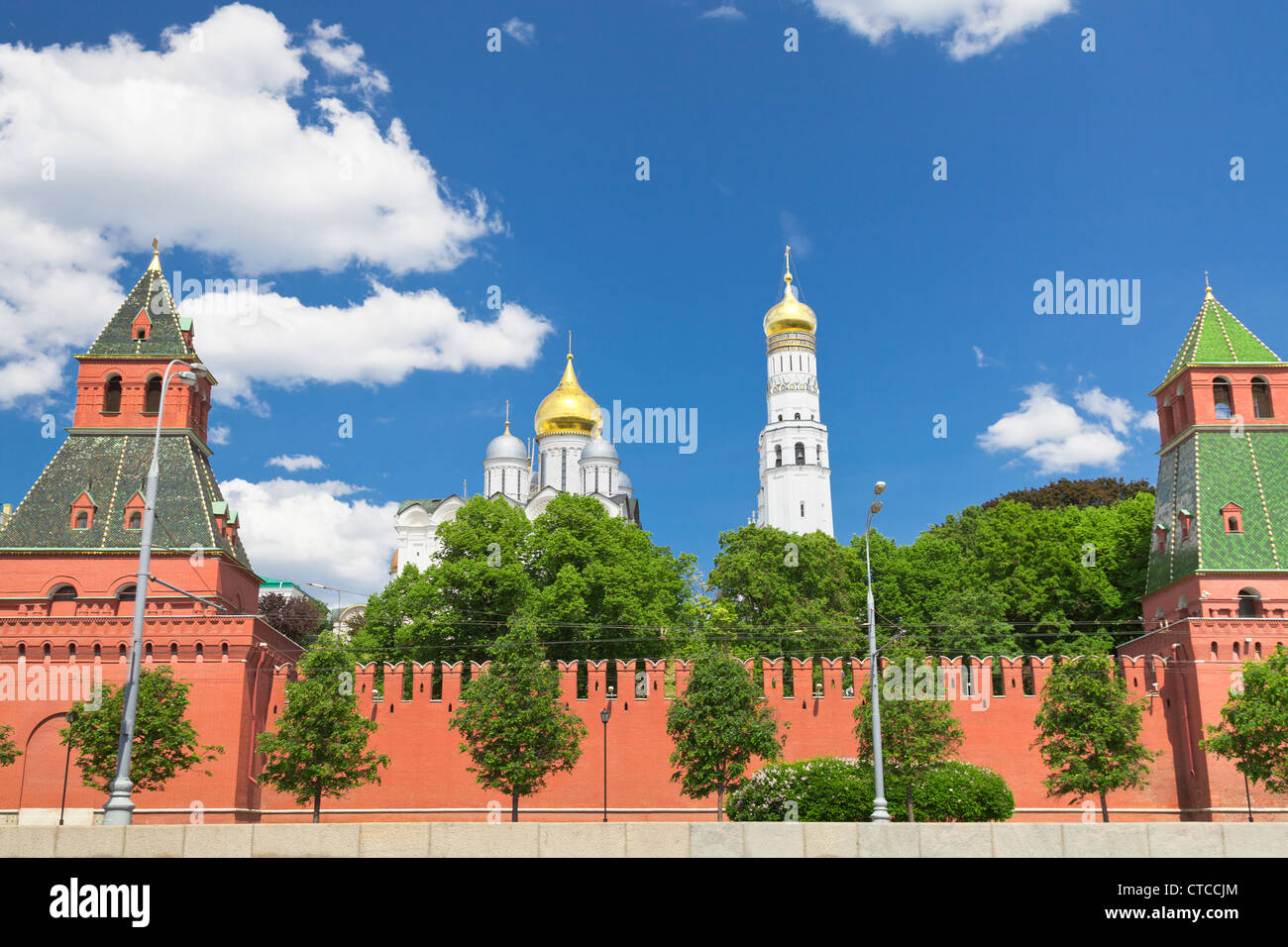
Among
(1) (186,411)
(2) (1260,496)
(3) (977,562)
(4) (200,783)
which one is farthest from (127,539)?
(2) (1260,496)

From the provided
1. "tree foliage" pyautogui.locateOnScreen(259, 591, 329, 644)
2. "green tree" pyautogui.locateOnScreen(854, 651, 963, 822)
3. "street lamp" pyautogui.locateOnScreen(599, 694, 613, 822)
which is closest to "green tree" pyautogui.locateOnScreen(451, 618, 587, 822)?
"street lamp" pyautogui.locateOnScreen(599, 694, 613, 822)

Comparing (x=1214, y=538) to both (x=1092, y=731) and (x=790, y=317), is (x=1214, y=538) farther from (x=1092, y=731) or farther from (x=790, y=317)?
(x=790, y=317)

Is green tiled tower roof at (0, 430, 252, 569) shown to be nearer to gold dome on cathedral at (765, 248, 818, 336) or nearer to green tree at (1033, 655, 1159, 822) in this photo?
green tree at (1033, 655, 1159, 822)

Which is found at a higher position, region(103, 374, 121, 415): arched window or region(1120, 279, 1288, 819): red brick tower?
region(103, 374, 121, 415): arched window

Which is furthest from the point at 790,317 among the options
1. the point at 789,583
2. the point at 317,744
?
the point at 317,744

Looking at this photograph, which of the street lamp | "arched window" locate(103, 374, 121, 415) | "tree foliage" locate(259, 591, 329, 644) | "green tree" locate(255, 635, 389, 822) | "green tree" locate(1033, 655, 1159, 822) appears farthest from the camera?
"tree foliage" locate(259, 591, 329, 644)

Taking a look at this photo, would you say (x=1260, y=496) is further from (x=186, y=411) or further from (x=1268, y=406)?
(x=186, y=411)

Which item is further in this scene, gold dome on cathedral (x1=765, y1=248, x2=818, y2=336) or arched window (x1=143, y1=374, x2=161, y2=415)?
gold dome on cathedral (x1=765, y1=248, x2=818, y2=336)

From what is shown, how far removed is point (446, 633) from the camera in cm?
4400

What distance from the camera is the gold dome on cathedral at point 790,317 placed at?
91.0 meters

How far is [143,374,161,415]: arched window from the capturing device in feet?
132
